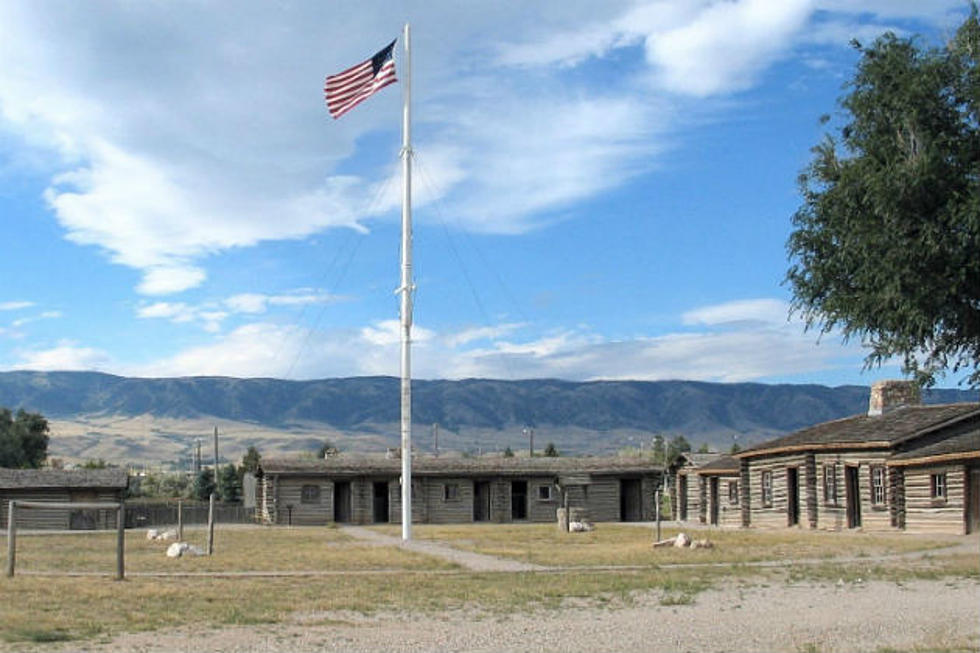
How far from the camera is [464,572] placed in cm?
2208

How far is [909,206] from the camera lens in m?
15.7

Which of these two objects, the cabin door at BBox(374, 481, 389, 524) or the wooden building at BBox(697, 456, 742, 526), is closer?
the wooden building at BBox(697, 456, 742, 526)

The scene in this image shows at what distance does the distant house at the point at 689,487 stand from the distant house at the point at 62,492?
85.0ft

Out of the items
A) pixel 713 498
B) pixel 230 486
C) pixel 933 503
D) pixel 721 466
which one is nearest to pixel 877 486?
pixel 933 503

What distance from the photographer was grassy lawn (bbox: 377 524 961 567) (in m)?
25.0

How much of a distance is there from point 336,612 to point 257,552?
14361mm

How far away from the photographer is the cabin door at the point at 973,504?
108 ft

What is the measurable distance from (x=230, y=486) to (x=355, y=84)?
63344 mm

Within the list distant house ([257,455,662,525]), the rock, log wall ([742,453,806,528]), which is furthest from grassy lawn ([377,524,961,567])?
distant house ([257,455,662,525])

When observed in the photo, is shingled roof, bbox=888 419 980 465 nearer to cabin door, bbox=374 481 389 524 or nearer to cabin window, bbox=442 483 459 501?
cabin window, bbox=442 483 459 501

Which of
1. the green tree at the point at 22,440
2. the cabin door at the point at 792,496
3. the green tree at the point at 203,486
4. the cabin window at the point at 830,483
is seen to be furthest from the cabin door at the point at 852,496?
the green tree at the point at 22,440

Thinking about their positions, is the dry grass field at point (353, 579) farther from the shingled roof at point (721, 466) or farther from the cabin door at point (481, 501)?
the cabin door at point (481, 501)

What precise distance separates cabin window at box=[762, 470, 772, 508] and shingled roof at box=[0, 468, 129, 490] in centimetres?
2800

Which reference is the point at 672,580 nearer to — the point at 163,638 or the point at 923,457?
the point at 163,638
